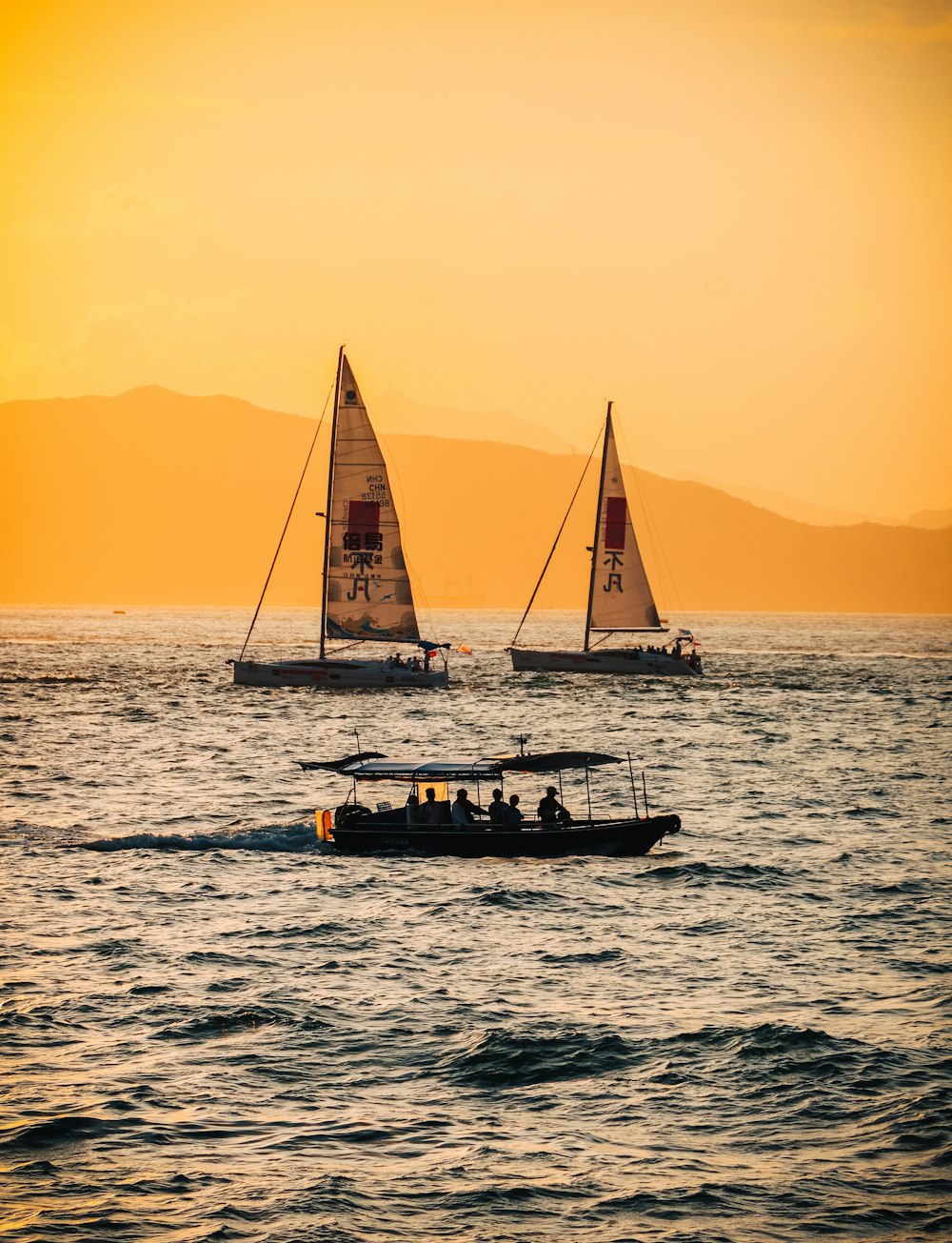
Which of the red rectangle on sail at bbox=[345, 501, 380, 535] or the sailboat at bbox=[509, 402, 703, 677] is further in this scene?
the sailboat at bbox=[509, 402, 703, 677]

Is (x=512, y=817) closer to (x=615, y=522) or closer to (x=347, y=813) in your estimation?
(x=347, y=813)

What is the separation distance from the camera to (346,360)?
9025cm

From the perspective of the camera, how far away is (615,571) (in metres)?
106

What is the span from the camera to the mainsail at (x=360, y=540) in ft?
295

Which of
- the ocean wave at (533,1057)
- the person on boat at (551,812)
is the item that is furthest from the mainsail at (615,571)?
the ocean wave at (533,1057)

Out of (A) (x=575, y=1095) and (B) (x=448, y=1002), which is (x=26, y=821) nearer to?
(B) (x=448, y=1002)

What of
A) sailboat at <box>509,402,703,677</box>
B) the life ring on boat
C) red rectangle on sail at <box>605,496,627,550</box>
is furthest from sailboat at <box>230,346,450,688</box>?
the life ring on boat

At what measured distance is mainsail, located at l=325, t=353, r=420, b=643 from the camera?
8988 cm

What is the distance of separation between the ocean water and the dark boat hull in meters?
0.51

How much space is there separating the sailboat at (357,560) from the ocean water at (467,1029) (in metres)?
38.4

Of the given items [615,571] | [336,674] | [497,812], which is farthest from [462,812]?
[615,571]

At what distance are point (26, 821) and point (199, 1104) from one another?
88.7 feet

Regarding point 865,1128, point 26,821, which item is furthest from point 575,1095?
point 26,821

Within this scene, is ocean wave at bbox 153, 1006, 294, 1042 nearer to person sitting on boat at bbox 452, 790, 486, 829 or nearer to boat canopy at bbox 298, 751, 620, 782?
boat canopy at bbox 298, 751, 620, 782
